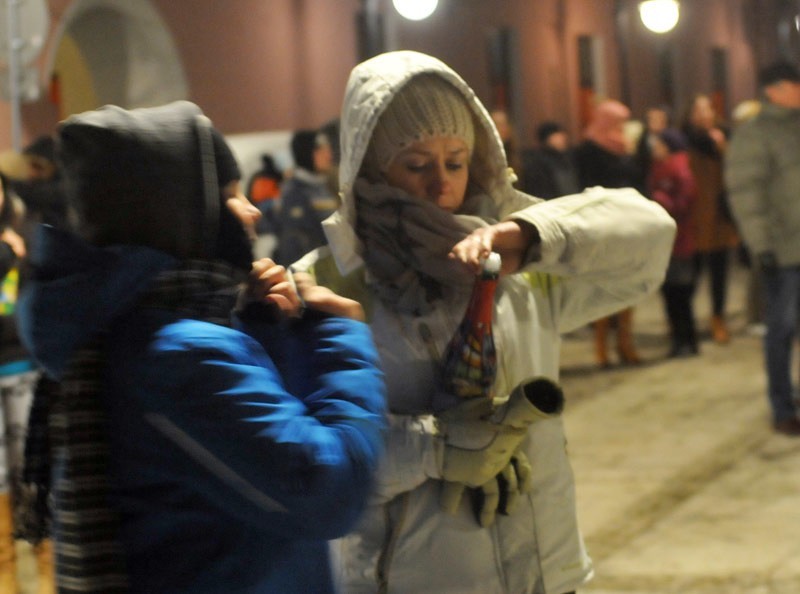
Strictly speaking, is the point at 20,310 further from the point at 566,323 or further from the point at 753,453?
the point at 753,453

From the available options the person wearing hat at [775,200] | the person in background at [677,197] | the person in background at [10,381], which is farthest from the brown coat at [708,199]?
the person in background at [10,381]

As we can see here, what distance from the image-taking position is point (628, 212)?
2.80 m

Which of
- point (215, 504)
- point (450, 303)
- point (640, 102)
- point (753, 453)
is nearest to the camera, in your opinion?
point (215, 504)

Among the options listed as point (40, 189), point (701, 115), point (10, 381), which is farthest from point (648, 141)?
point (10, 381)

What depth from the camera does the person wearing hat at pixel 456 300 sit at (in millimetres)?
2572

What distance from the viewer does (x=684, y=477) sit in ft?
23.3

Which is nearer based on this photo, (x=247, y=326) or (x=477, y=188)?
(x=247, y=326)

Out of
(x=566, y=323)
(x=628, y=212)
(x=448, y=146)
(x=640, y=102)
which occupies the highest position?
(x=448, y=146)

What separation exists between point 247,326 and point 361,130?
2.70ft

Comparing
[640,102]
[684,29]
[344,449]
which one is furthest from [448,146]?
[684,29]

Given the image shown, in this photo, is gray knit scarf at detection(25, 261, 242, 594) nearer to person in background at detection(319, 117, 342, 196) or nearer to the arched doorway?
person in background at detection(319, 117, 342, 196)

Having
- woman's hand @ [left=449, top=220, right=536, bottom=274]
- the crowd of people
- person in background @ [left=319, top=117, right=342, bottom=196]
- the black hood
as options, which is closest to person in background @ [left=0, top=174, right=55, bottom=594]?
the crowd of people

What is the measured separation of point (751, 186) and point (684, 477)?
1.70 m

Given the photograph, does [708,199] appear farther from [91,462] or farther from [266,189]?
[91,462]
